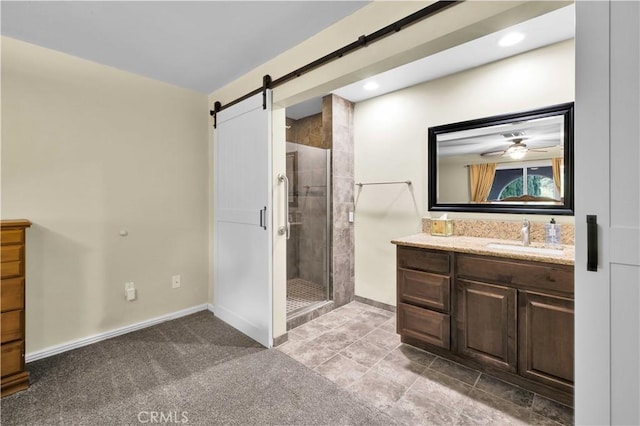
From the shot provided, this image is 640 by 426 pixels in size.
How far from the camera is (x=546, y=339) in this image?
5.50ft

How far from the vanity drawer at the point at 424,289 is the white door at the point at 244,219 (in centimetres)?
112

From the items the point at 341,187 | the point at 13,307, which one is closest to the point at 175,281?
the point at 13,307

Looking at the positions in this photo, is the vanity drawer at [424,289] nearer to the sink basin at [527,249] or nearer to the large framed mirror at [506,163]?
the sink basin at [527,249]

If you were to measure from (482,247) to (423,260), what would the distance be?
16.6 inches

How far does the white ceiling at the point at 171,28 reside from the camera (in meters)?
1.71

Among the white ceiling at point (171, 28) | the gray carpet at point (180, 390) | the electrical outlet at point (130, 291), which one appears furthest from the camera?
the electrical outlet at point (130, 291)

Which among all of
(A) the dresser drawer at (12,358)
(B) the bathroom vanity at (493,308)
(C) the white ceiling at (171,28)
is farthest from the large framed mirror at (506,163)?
(A) the dresser drawer at (12,358)

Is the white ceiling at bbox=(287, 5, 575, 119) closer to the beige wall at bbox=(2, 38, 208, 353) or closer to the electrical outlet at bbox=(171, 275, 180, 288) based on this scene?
the beige wall at bbox=(2, 38, 208, 353)

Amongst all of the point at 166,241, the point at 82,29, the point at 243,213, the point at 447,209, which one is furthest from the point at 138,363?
the point at 447,209

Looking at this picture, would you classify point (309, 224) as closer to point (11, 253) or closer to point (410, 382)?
point (410, 382)

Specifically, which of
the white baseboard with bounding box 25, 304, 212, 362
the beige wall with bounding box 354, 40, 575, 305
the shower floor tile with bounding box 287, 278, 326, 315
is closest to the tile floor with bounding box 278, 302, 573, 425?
the shower floor tile with bounding box 287, 278, 326, 315

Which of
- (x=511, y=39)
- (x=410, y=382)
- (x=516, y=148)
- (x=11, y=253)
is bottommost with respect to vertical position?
(x=410, y=382)

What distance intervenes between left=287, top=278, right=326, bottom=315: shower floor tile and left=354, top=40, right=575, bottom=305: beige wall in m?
0.50

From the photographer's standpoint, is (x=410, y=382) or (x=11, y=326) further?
(x=410, y=382)
